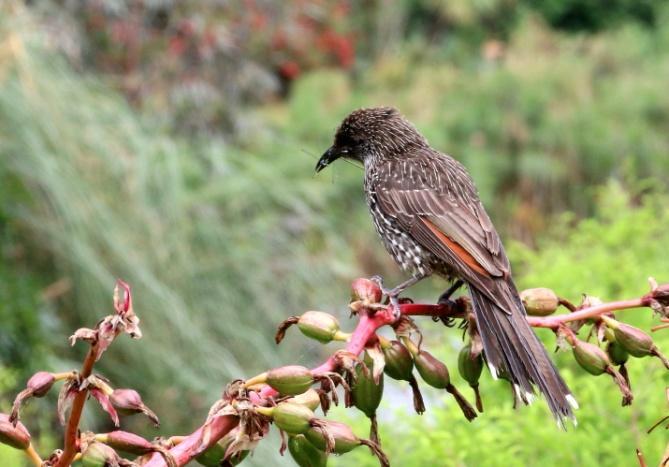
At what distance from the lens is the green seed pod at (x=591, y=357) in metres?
1.33

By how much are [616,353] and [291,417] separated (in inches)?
20.5

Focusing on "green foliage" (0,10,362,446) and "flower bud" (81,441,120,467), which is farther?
"green foliage" (0,10,362,446)

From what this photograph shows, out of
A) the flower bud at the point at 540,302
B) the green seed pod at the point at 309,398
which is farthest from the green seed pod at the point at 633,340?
the green seed pod at the point at 309,398

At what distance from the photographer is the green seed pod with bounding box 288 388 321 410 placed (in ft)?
3.81

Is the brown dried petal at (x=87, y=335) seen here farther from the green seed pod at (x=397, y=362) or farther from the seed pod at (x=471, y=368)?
the seed pod at (x=471, y=368)

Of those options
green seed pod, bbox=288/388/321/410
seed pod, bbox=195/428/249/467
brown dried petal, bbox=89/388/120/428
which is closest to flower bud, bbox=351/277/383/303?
green seed pod, bbox=288/388/321/410

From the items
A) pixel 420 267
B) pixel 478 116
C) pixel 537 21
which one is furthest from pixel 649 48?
pixel 420 267

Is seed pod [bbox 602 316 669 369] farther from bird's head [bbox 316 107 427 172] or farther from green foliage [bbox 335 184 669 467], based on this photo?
bird's head [bbox 316 107 427 172]

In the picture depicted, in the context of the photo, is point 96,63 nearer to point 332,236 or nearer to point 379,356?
point 332,236

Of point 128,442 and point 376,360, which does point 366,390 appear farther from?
point 128,442

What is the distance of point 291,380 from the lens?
1.15 meters

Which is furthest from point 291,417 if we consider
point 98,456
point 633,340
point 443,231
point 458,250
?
point 443,231

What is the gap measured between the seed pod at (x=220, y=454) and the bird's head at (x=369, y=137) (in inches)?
68.3

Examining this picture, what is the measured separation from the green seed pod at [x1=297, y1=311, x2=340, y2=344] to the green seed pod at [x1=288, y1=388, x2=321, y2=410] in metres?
0.11
